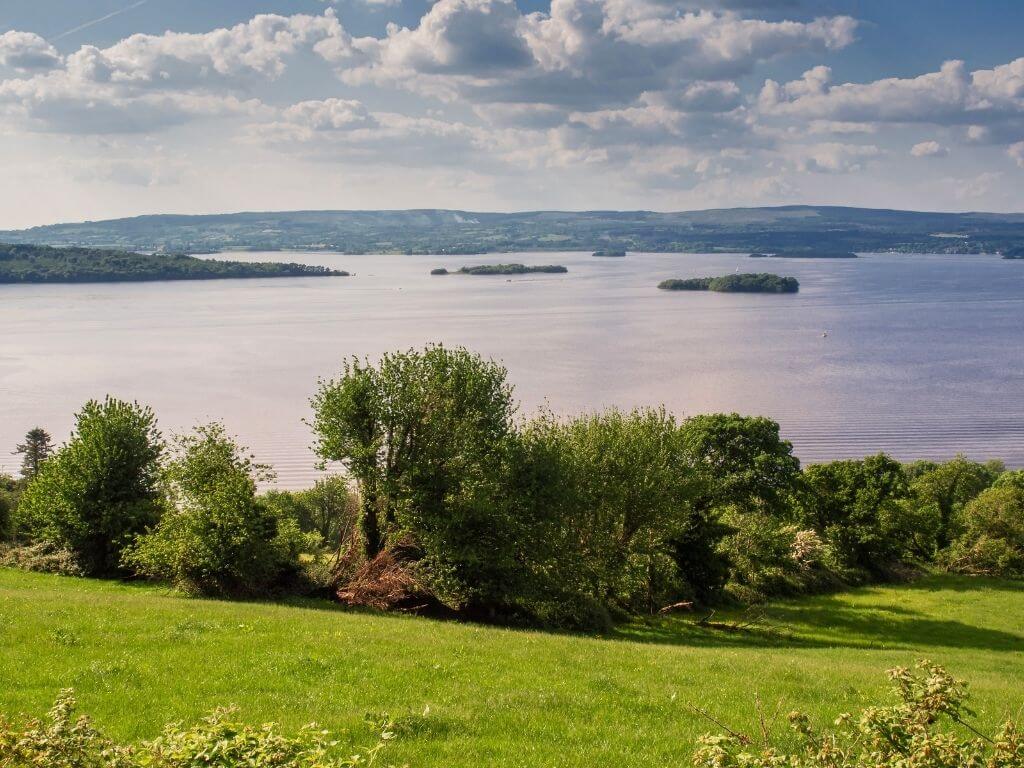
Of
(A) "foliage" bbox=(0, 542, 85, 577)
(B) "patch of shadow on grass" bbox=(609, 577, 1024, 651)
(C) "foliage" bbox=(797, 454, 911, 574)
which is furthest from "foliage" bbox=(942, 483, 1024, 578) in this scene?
(A) "foliage" bbox=(0, 542, 85, 577)

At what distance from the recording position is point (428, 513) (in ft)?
92.5

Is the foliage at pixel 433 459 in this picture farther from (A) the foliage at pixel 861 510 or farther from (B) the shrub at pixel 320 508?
(B) the shrub at pixel 320 508

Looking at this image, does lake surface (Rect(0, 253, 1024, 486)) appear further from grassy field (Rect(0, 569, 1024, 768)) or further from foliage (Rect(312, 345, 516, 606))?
grassy field (Rect(0, 569, 1024, 768))

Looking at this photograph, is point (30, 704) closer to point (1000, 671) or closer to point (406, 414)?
point (406, 414)

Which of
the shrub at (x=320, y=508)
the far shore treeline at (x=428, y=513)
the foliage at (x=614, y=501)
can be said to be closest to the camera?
the far shore treeline at (x=428, y=513)

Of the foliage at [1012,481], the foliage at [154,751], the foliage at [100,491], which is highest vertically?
the foliage at [154,751]

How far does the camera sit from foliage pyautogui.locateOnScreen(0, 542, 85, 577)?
3134 cm

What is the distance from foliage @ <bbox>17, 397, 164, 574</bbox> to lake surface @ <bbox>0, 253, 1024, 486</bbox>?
1087 inches

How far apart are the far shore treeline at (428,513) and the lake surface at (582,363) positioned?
2162 cm

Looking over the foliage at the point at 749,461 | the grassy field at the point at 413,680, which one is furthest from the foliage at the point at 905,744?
the foliage at the point at 749,461

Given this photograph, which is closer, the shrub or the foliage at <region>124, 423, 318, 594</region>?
the foliage at <region>124, 423, 318, 594</region>

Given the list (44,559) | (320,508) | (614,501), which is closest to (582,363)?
(320,508)

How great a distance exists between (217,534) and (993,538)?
4538 centimetres

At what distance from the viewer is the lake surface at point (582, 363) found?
249 ft
